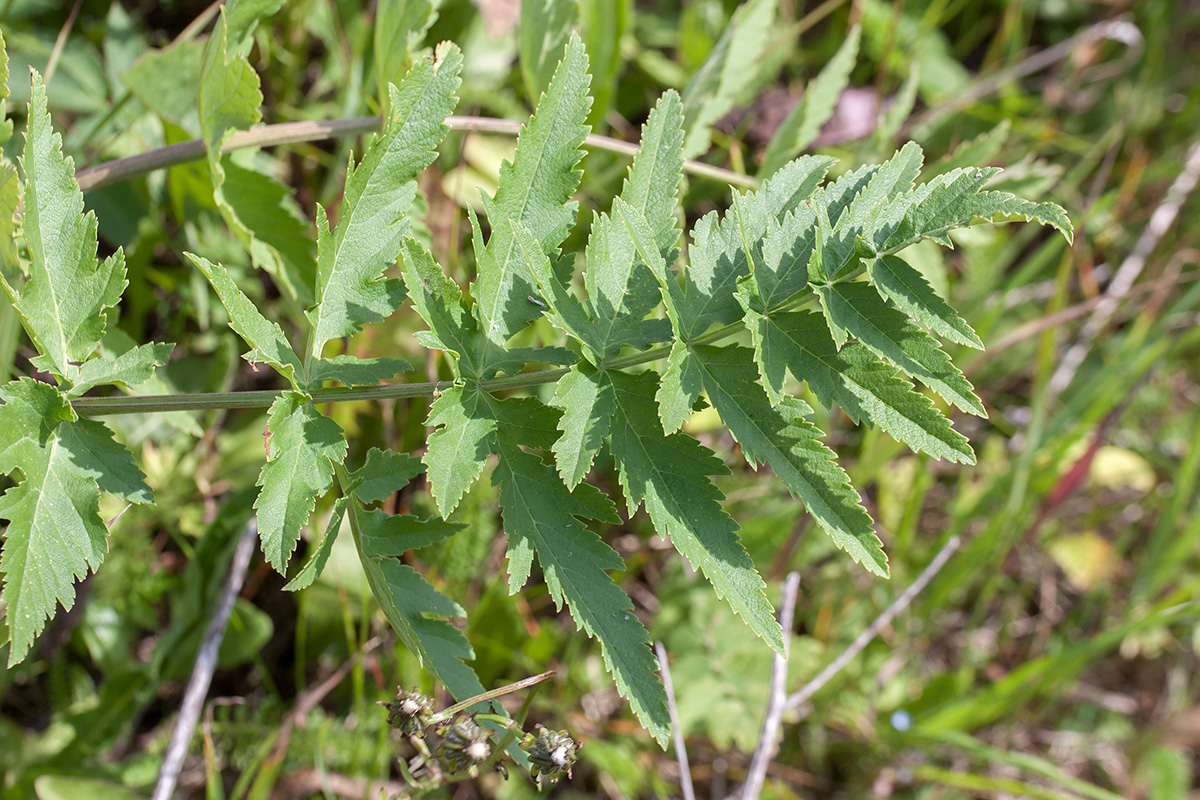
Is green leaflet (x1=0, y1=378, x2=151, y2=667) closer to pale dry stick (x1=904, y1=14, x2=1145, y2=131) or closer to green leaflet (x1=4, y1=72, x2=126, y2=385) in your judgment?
green leaflet (x1=4, y1=72, x2=126, y2=385)

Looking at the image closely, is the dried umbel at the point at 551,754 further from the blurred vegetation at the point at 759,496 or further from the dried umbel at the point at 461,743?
the blurred vegetation at the point at 759,496

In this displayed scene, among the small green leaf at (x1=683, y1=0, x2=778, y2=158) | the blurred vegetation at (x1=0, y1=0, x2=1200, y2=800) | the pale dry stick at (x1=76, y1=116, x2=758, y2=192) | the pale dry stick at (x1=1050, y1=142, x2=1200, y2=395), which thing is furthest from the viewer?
the pale dry stick at (x1=1050, y1=142, x2=1200, y2=395)

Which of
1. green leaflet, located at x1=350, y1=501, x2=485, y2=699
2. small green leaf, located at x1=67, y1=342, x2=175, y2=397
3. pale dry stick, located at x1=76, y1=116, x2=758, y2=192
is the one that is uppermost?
pale dry stick, located at x1=76, y1=116, x2=758, y2=192

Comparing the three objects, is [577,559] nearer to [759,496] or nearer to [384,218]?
[384,218]

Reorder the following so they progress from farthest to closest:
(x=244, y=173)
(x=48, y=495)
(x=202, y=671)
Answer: (x=202, y=671)
(x=244, y=173)
(x=48, y=495)

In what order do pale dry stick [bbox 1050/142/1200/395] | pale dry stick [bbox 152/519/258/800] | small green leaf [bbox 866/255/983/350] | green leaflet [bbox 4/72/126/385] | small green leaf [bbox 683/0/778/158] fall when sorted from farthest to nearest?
pale dry stick [bbox 1050/142/1200/395]
small green leaf [bbox 683/0/778/158]
pale dry stick [bbox 152/519/258/800]
green leaflet [bbox 4/72/126/385]
small green leaf [bbox 866/255/983/350]

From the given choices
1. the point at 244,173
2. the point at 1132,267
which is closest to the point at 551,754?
the point at 244,173

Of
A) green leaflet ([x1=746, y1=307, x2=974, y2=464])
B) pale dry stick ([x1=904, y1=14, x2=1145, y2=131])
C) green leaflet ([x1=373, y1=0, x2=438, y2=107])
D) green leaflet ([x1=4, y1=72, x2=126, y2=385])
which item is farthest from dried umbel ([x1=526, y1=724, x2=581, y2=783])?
pale dry stick ([x1=904, y1=14, x2=1145, y2=131])
